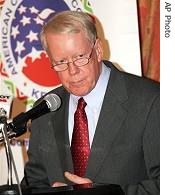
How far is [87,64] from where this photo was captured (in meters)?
1.60

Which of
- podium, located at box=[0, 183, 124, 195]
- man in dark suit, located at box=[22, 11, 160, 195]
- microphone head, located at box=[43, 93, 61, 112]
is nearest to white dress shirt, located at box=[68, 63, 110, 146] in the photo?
man in dark suit, located at box=[22, 11, 160, 195]

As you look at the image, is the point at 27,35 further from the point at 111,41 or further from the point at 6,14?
the point at 111,41

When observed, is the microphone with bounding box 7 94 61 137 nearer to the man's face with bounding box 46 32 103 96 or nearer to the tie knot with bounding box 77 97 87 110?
the man's face with bounding box 46 32 103 96

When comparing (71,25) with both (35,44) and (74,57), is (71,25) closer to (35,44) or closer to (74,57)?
(74,57)

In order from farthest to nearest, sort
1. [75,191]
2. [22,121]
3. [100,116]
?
[100,116] < [22,121] < [75,191]

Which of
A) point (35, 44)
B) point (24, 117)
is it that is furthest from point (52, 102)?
point (35, 44)

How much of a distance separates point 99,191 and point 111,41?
4.84 ft

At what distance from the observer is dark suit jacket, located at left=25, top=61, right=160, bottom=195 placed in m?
1.60

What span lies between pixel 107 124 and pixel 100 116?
0.04 metres

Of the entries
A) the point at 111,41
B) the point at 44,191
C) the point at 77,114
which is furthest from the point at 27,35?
the point at 44,191

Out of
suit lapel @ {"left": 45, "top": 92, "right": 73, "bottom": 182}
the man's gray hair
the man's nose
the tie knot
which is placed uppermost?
the man's gray hair

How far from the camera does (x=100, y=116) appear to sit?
168cm

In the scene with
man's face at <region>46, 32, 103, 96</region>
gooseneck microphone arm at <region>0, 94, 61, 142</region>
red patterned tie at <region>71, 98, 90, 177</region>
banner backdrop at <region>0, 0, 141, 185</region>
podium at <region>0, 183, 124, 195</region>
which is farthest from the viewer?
banner backdrop at <region>0, 0, 141, 185</region>

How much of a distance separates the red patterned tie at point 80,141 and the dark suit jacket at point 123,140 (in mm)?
28
